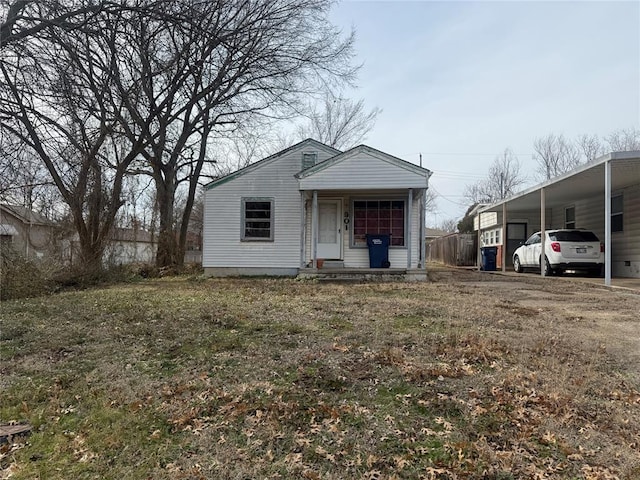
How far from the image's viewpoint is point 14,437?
258cm

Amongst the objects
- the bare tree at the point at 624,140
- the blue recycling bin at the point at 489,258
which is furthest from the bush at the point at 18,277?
the bare tree at the point at 624,140

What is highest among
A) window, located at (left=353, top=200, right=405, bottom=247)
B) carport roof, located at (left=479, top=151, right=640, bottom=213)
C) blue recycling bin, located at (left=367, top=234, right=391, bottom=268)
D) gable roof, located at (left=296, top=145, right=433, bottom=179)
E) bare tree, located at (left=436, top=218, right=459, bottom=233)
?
bare tree, located at (left=436, top=218, right=459, bottom=233)

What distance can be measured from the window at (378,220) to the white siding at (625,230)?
258 inches

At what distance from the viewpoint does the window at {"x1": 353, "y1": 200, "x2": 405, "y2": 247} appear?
41.2 ft

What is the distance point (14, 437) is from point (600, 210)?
16188 mm

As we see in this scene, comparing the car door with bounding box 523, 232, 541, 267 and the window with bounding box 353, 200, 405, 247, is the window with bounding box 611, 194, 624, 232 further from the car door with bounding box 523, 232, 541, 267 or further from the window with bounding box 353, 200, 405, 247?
the window with bounding box 353, 200, 405, 247

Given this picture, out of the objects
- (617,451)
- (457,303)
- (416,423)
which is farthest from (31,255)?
(617,451)

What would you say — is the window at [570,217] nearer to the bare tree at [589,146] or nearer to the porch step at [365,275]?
the porch step at [365,275]

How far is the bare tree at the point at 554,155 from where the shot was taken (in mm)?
34969

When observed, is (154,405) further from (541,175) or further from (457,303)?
(541,175)

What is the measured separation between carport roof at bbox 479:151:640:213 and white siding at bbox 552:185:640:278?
375 mm

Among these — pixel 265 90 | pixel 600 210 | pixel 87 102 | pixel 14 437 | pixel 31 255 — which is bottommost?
pixel 14 437

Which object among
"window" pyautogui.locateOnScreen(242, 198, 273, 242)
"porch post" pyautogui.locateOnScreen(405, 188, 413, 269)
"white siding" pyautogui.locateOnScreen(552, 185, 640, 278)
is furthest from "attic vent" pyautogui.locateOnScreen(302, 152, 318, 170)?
"white siding" pyautogui.locateOnScreen(552, 185, 640, 278)

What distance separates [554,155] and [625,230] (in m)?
27.0
